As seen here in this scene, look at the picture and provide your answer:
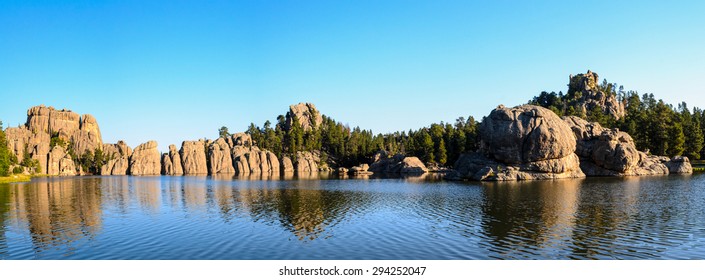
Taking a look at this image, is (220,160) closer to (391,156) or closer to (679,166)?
(391,156)

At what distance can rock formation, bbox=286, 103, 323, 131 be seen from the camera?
A: 188 meters

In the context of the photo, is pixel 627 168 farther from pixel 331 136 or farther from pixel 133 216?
pixel 331 136

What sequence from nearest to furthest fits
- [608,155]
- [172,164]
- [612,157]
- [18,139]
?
1. [612,157]
2. [608,155]
3. [18,139]
4. [172,164]

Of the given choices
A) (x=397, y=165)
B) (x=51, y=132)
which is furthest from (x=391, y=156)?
(x=51, y=132)

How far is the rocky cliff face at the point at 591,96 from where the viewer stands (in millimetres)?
157000

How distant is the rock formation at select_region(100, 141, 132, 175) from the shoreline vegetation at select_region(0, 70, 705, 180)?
345mm

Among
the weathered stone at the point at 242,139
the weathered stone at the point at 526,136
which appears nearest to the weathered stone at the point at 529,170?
the weathered stone at the point at 526,136

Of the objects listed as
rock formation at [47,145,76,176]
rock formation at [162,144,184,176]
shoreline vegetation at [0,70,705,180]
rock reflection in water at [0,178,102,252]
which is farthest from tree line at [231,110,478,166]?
rock reflection in water at [0,178,102,252]

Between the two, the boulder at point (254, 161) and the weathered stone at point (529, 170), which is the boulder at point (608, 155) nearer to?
the weathered stone at point (529, 170)

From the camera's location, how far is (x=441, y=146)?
131 meters

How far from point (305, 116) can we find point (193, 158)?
171 ft

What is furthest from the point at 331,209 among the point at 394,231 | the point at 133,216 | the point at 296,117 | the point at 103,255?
the point at 296,117

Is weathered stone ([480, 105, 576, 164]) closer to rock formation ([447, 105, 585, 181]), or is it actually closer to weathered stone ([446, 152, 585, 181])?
rock formation ([447, 105, 585, 181])

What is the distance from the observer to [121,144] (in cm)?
17325
